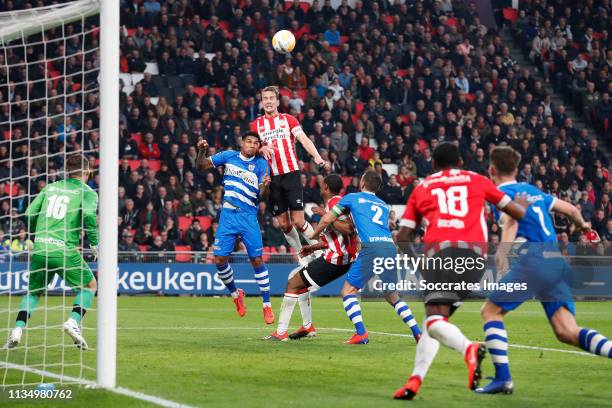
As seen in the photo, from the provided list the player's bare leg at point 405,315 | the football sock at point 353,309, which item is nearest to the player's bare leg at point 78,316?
the football sock at point 353,309

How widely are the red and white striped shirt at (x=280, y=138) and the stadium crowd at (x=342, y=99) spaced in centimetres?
809

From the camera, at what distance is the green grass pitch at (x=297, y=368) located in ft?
25.2

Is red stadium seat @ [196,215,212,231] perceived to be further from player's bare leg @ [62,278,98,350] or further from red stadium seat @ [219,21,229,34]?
player's bare leg @ [62,278,98,350]

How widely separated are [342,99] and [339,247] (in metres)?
15.7

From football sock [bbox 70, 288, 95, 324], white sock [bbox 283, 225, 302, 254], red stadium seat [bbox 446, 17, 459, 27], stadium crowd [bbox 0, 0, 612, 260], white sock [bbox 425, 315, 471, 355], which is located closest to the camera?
white sock [bbox 425, 315, 471, 355]

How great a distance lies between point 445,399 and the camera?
780cm

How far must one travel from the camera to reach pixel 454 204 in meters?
7.73

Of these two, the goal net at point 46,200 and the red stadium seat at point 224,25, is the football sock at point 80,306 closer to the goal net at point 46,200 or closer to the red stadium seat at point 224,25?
the goal net at point 46,200

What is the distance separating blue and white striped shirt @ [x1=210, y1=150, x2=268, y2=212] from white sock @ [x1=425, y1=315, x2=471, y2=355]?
641cm

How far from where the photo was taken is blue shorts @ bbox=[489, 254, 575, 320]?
798 centimetres

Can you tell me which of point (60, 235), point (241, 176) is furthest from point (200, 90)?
point (60, 235)

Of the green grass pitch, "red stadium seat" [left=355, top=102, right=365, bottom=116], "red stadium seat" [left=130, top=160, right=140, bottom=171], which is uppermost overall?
"red stadium seat" [left=355, top=102, right=365, bottom=116]

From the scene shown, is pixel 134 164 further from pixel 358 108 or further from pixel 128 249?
pixel 358 108

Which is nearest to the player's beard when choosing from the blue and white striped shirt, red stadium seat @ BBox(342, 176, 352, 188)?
the blue and white striped shirt
